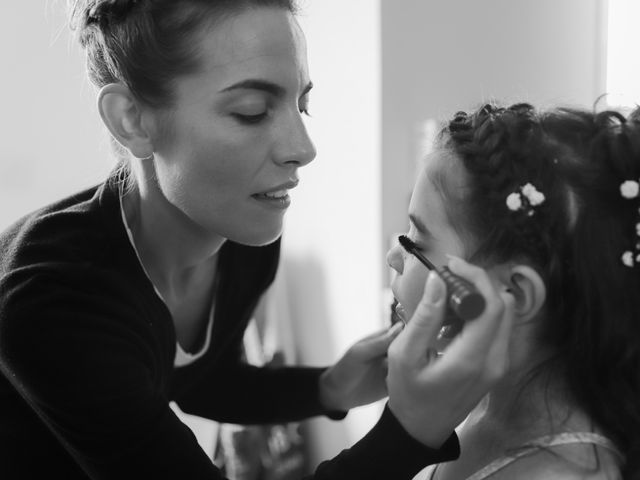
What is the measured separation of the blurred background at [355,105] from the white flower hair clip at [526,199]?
2.43 feet

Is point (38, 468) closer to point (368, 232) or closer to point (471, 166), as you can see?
point (471, 166)

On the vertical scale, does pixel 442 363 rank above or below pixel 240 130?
below

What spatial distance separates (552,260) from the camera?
34.8 inches

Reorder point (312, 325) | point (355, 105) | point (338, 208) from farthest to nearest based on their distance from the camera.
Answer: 1. point (312, 325)
2. point (338, 208)
3. point (355, 105)

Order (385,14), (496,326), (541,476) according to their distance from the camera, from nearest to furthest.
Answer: (496,326) < (541,476) < (385,14)

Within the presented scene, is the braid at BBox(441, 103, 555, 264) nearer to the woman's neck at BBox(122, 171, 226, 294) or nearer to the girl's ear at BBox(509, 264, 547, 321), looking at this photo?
the girl's ear at BBox(509, 264, 547, 321)

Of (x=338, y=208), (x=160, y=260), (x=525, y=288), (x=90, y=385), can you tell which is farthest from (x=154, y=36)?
(x=338, y=208)

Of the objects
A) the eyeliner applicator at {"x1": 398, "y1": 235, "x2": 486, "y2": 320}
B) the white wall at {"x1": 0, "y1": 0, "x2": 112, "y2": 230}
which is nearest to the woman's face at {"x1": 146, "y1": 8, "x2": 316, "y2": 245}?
the eyeliner applicator at {"x1": 398, "y1": 235, "x2": 486, "y2": 320}

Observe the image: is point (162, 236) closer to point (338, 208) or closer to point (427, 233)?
point (427, 233)

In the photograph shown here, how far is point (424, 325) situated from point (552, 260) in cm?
21

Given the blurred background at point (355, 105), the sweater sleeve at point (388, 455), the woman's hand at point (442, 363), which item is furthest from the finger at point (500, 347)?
the blurred background at point (355, 105)

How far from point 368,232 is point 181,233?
3.07 ft

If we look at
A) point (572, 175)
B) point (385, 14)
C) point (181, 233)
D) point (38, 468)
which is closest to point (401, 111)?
point (385, 14)

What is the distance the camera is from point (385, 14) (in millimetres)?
1870
